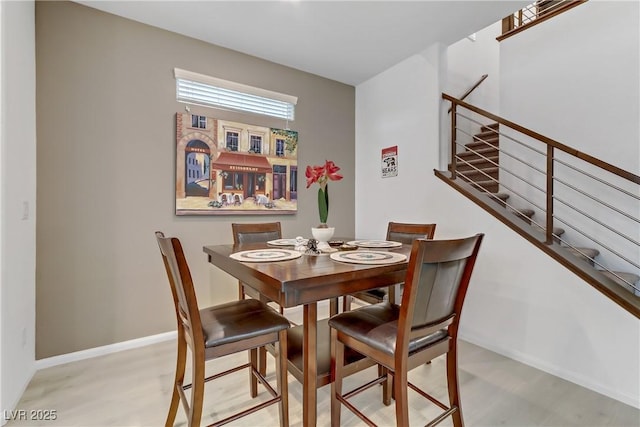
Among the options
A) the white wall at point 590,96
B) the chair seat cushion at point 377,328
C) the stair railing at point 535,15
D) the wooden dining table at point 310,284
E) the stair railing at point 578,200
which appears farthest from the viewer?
the stair railing at point 535,15

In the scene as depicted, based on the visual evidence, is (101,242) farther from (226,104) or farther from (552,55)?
(552,55)

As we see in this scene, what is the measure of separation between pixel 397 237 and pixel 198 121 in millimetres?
1968

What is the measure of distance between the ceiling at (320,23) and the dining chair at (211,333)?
199cm

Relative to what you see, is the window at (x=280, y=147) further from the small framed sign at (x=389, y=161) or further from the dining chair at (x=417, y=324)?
the dining chair at (x=417, y=324)

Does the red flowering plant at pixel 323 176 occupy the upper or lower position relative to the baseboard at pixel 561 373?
upper

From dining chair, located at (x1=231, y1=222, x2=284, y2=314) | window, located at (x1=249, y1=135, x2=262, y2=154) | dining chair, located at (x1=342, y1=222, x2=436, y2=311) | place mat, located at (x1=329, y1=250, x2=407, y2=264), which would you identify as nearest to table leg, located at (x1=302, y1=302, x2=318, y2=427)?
place mat, located at (x1=329, y1=250, x2=407, y2=264)

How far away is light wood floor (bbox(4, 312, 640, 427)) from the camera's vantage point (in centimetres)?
156

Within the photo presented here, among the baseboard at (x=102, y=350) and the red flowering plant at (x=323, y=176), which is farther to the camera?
the baseboard at (x=102, y=350)

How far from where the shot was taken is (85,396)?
175cm

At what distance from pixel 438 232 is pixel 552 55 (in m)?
2.26

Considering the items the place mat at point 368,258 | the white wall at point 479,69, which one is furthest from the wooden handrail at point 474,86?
the place mat at point 368,258

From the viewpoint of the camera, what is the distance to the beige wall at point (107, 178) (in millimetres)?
2104

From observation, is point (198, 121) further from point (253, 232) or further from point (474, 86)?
point (474, 86)

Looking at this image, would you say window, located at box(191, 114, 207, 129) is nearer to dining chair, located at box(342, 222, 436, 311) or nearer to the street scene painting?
the street scene painting
